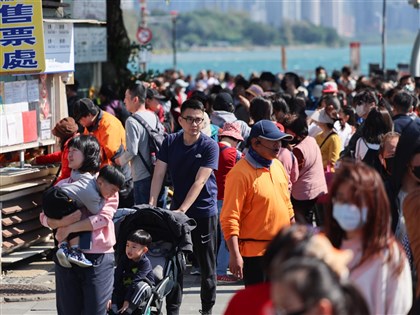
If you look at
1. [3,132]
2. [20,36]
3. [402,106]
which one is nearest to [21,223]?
[3,132]

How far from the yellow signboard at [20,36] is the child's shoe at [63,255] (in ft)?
13.3

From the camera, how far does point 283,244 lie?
12.9ft

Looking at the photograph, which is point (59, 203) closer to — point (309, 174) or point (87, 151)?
point (87, 151)

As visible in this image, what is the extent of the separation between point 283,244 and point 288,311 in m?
0.39

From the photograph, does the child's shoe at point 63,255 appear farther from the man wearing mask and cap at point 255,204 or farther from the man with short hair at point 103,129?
the man with short hair at point 103,129

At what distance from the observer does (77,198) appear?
23.6 ft

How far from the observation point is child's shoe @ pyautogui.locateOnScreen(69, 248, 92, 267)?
711cm

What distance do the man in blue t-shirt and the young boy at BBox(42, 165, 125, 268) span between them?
139 centimetres

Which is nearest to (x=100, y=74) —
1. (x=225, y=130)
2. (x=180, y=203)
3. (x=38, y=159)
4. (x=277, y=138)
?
(x=38, y=159)

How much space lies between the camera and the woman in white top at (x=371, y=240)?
4.54m

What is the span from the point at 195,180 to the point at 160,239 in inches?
27.6

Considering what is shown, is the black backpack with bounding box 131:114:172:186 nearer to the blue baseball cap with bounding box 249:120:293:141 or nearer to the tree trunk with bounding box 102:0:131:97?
the blue baseball cap with bounding box 249:120:293:141

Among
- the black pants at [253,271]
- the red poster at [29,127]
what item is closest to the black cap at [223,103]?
the red poster at [29,127]

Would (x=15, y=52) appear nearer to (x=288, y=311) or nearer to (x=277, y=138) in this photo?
(x=277, y=138)
